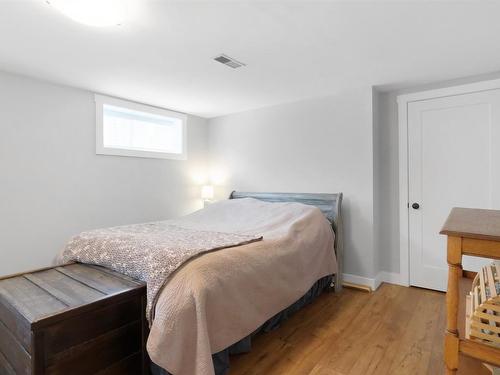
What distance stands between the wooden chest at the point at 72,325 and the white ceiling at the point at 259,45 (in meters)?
1.69

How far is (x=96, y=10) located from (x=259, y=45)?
3.65 ft

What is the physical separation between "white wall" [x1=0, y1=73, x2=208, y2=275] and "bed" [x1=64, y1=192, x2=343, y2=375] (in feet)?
3.08

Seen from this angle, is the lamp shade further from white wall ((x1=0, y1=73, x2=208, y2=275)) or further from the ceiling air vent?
the ceiling air vent

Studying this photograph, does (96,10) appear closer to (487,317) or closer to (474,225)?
(474,225)

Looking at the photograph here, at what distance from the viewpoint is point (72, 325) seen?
133 centimetres

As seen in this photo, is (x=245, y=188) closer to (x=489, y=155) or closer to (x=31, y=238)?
(x=31, y=238)

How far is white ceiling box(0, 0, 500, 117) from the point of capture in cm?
172

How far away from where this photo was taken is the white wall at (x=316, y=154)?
3107 mm

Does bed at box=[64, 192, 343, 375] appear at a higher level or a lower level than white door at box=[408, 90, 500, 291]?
lower

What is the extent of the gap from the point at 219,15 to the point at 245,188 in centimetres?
264

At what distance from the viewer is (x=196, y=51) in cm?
223

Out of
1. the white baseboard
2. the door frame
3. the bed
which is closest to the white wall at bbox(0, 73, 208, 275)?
the bed

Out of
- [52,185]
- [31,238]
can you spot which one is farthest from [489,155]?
[31,238]

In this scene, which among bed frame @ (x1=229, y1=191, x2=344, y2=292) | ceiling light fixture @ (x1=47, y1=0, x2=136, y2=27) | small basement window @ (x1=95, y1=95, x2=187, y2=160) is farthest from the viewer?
small basement window @ (x1=95, y1=95, x2=187, y2=160)
